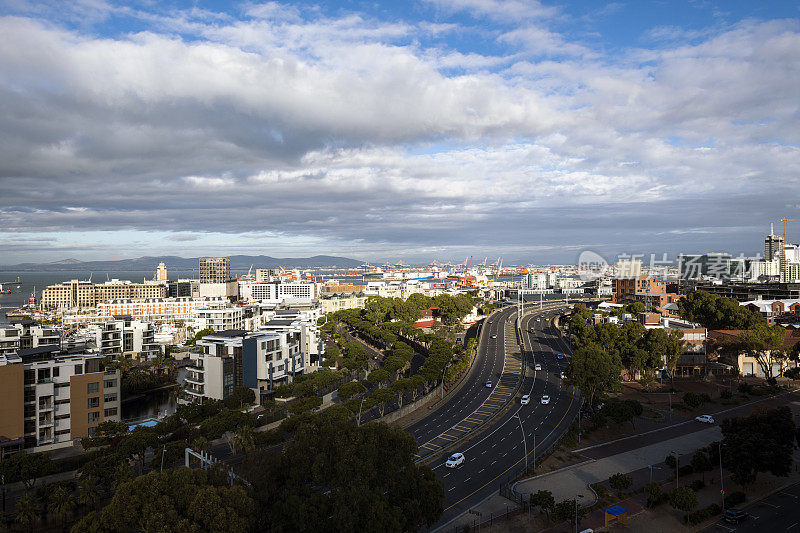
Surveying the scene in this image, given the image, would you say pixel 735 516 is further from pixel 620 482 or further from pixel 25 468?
pixel 25 468

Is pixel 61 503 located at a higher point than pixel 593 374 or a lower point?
lower

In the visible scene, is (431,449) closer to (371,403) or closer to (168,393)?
(371,403)

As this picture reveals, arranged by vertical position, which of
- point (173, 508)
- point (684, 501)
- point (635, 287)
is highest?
point (635, 287)

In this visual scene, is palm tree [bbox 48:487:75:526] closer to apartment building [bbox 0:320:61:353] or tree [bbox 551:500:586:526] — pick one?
tree [bbox 551:500:586:526]

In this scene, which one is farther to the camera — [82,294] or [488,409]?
[82,294]

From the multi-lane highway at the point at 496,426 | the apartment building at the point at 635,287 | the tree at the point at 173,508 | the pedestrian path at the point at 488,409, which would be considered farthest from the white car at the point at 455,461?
the apartment building at the point at 635,287

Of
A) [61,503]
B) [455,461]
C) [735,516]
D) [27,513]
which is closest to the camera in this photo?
[27,513]

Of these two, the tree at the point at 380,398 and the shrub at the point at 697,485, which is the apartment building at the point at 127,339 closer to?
the tree at the point at 380,398

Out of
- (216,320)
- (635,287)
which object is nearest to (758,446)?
(216,320)
